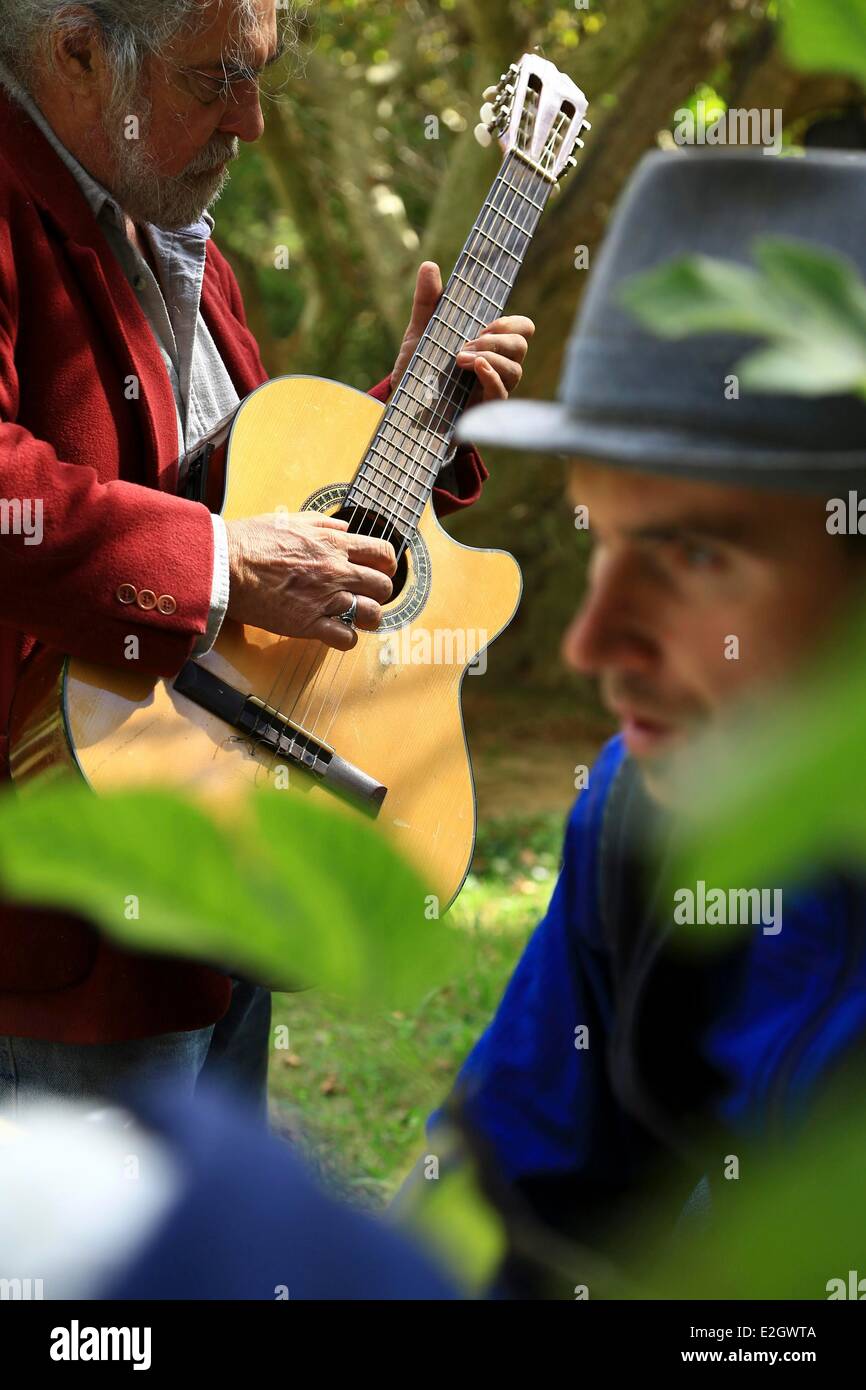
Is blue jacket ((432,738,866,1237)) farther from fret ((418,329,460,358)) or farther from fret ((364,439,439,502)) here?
fret ((418,329,460,358))

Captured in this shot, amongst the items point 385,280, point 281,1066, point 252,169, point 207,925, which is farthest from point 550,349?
point 207,925

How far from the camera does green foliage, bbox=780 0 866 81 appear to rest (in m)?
0.29

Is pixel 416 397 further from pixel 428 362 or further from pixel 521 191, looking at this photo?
pixel 521 191

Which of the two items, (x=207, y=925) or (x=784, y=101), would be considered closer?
(x=207, y=925)

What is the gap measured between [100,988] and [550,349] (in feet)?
14.5

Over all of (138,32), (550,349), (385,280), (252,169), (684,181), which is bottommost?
(684,181)

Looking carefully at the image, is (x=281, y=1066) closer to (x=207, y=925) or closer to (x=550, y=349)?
(x=550, y=349)

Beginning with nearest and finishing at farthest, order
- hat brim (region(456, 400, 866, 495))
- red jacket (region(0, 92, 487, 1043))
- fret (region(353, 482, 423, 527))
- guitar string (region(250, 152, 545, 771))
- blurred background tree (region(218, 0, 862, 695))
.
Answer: hat brim (region(456, 400, 866, 495)), red jacket (region(0, 92, 487, 1043)), guitar string (region(250, 152, 545, 771)), fret (region(353, 482, 423, 527)), blurred background tree (region(218, 0, 862, 695))

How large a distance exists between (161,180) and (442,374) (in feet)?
2.00

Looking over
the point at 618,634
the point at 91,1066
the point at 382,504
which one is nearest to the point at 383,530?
the point at 382,504

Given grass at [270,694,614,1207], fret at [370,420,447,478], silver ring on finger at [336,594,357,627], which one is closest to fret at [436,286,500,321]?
fret at [370,420,447,478]

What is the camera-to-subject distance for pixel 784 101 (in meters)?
5.74

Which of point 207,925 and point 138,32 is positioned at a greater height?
point 138,32

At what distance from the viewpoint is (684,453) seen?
0.72m
